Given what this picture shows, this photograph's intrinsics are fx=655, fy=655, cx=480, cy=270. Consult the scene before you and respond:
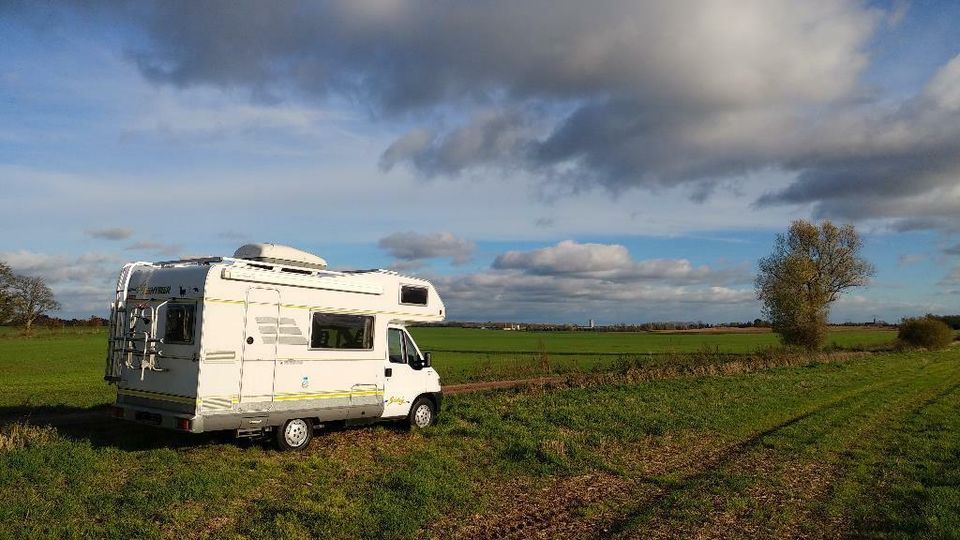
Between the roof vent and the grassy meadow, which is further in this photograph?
the roof vent

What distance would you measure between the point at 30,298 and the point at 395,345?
49104 millimetres

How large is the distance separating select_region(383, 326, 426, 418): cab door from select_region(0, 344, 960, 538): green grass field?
2.28ft

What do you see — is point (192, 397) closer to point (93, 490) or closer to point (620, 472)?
point (93, 490)

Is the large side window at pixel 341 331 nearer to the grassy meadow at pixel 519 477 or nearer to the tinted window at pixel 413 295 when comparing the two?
the tinted window at pixel 413 295

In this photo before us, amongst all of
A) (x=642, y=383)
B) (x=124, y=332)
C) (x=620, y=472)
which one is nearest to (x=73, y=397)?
(x=124, y=332)

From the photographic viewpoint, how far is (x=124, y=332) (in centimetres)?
1222

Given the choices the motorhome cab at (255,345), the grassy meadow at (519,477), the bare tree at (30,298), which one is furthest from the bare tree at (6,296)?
the motorhome cab at (255,345)

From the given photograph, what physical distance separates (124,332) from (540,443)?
8.11m

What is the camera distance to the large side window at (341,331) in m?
12.6

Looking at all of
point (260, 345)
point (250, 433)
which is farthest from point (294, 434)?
point (260, 345)

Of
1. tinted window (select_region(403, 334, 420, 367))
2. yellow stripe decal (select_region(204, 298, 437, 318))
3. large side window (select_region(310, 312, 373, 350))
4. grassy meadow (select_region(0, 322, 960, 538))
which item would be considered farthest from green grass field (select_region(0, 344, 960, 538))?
yellow stripe decal (select_region(204, 298, 437, 318))

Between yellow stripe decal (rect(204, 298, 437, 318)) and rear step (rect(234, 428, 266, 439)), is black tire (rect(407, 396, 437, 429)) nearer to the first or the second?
yellow stripe decal (rect(204, 298, 437, 318))

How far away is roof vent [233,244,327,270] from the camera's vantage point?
12516 millimetres

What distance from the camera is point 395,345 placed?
14.4 meters
